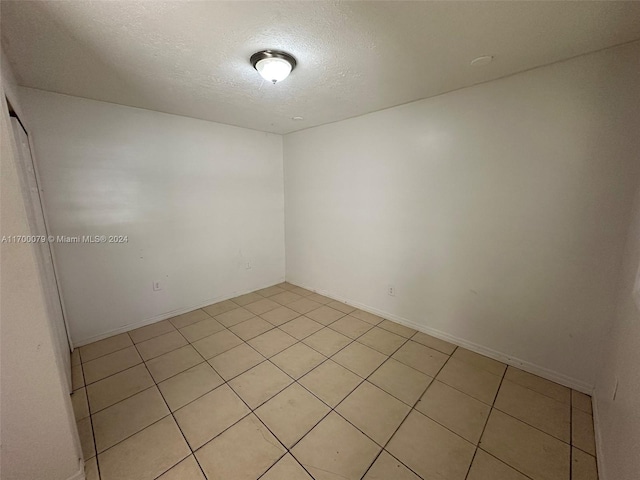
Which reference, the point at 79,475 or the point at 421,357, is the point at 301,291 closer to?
the point at 421,357

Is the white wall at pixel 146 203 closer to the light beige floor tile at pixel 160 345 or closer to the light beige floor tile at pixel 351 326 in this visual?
the light beige floor tile at pixel 160 345

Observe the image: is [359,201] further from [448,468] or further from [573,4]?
[448,468]

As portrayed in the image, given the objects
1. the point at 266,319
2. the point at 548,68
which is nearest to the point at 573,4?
the point at 548,68

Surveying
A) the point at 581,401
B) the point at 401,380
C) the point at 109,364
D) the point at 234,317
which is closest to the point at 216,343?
→ the point at 234,317

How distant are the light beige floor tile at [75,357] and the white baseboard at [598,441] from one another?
143 inches

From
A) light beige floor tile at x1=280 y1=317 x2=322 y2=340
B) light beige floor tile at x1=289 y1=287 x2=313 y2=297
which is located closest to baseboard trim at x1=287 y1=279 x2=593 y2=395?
light beige floor tile at x1=280 y1=317 x2=322 y2=340

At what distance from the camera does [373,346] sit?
2.43 m

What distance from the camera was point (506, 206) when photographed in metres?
2.02

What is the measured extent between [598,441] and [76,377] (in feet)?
11.8

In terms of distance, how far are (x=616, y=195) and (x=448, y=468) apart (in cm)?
196

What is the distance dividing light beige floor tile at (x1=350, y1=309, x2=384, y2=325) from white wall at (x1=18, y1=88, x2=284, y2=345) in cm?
161

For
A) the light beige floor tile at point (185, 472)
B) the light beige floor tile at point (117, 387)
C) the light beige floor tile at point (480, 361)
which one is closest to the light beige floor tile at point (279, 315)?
the light beige floor tile at point (117, 387)

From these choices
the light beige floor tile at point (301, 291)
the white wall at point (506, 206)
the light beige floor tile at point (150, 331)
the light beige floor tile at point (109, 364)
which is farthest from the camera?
the light beige floor tile at point (301, 291)

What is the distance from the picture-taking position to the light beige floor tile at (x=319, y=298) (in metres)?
3.44
